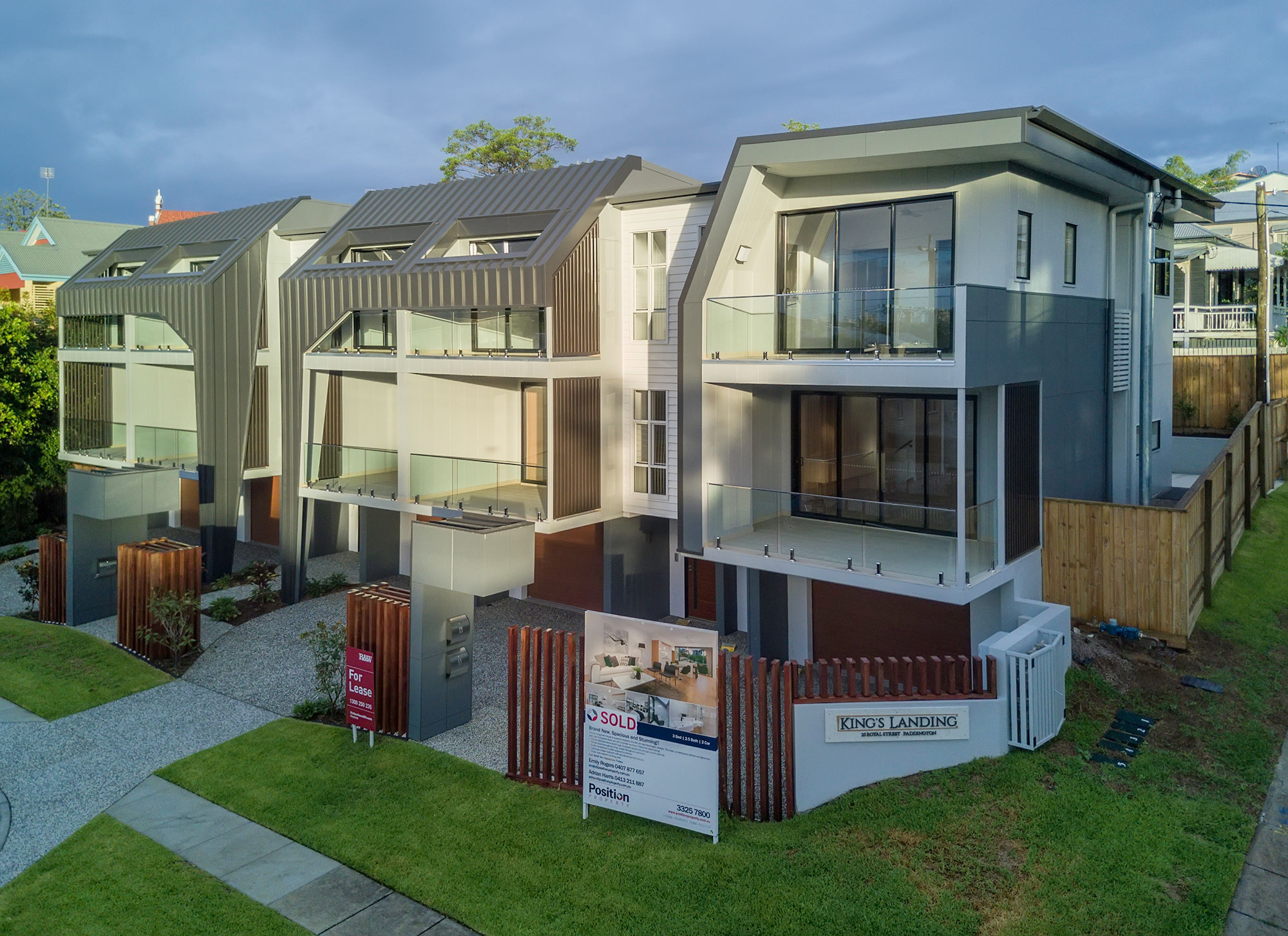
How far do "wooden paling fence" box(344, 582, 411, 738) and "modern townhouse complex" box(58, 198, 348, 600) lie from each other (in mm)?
8154

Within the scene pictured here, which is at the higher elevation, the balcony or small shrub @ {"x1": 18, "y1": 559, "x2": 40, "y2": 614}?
the balcony

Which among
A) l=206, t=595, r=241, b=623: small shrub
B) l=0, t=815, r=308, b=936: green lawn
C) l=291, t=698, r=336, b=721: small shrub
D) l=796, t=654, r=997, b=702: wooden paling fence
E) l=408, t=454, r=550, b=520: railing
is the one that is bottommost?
A: l=0, t=815, r=308, b=936: green lawn

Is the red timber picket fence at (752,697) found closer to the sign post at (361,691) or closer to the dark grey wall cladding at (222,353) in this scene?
the sign post at (361,691)

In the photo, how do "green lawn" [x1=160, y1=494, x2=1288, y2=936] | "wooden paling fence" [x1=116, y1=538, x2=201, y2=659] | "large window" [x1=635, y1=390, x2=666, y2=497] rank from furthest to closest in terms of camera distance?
1. "large window" [x1=635, y1=390, x2=666, y2=497]
2. "wooden paling fence" [x1=116, y1=538, x2=201, y2=659]
3. "green lawn" [x1=160, y1=494, x2=1288, y2=936]

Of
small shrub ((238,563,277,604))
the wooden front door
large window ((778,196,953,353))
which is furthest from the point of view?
small shrub ((238,563,277,604))

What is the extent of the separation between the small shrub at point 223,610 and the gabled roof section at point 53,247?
30.8 metres

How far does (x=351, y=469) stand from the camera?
800 inches

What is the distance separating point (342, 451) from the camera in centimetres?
2027

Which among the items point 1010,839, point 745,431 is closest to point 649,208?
point 745,431

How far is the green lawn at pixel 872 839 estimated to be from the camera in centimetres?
844

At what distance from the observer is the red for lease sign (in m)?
12.9

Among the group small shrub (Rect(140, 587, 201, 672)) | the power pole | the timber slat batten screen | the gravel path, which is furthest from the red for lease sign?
the power pole

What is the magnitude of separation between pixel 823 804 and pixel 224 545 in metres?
16.9

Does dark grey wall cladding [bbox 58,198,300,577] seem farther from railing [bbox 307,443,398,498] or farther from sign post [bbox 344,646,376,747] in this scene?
sign post [bbox 344,646,376,747]
